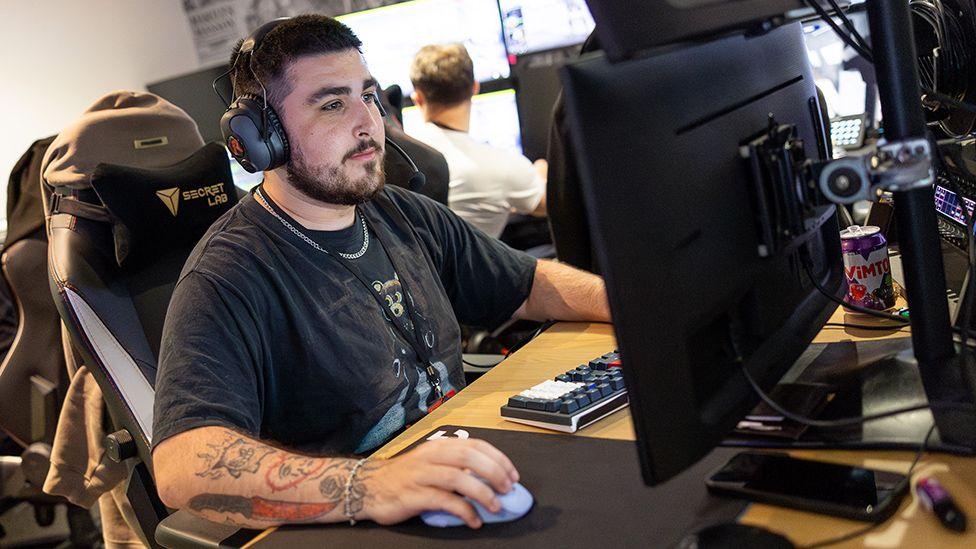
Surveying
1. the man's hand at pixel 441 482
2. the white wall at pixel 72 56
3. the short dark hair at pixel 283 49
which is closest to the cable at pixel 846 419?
the man's hand at pixel 441 482

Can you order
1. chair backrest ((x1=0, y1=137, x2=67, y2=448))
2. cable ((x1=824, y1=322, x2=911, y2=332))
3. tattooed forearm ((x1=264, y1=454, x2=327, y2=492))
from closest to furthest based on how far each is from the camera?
tattooed forearm ((x1=264, y1=454, x2=327, y2=492)) → cable ((x1=824, y1=322, x2=911, y2=332)) → chair backrest ((x1=0, y1=137, x2=67, y2=448))

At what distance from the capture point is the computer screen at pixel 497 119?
3.37m

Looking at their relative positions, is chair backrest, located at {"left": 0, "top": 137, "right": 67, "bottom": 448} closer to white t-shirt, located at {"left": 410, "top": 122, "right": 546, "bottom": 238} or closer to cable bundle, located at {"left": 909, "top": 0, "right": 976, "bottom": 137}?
white t-shirt, located at {"left": 410, "top": 122, "right": 546, "bottom": 238}

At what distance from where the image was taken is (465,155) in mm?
2947

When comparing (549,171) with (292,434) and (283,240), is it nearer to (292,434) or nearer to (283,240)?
(283,240)

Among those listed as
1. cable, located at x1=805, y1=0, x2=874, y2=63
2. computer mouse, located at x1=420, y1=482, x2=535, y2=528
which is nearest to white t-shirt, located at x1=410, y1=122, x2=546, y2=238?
cable, located at x1=805, y1=0, x2=874, y2=63

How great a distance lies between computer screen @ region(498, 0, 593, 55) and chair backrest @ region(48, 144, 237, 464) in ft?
6.82

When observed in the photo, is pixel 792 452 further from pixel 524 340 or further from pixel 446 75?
pixel 446 75

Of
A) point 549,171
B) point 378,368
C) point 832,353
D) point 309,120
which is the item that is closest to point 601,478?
point 832,353

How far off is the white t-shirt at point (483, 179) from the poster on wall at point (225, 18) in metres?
1.56

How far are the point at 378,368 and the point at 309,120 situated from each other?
0.40 meters

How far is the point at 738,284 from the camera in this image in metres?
0.75

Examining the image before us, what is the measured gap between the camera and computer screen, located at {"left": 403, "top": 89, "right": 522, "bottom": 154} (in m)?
3.37

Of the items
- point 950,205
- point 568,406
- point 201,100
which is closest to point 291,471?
point 568,406
